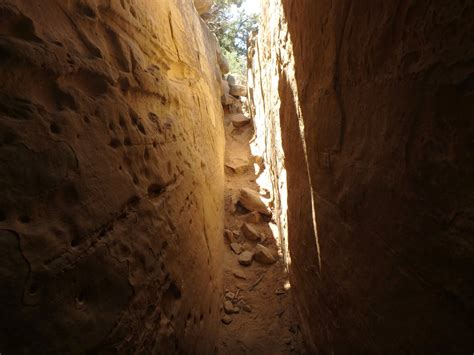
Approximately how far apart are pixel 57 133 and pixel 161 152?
912 mm

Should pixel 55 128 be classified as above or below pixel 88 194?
above

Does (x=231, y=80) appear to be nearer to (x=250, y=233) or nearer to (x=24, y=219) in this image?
(x=250, y=233)

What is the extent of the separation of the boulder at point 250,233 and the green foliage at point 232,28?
38.4ft

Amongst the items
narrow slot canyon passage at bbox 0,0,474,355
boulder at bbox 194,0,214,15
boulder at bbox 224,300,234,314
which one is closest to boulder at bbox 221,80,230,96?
boulder at bbox 194,0,214,15

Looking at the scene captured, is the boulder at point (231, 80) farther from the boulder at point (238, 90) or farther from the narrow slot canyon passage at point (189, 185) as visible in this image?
the narrow slot canyon passage at point (189, 185)

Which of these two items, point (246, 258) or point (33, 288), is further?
point (246, 258)

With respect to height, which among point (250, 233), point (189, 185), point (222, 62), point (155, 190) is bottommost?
point (250, 233)

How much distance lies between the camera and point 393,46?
3.45ft

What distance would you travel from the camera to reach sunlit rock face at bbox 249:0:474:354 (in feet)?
2.66

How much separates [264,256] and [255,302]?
0.76m

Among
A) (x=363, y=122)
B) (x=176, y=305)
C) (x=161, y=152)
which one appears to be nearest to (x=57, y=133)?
(x=161, y=152)

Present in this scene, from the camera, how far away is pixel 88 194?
1.21 m

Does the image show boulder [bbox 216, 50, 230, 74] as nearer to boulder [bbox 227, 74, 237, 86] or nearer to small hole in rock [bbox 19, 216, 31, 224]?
boulder [bbox 227, 74, 237, 86]

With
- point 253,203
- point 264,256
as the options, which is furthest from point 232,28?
point 264,256
